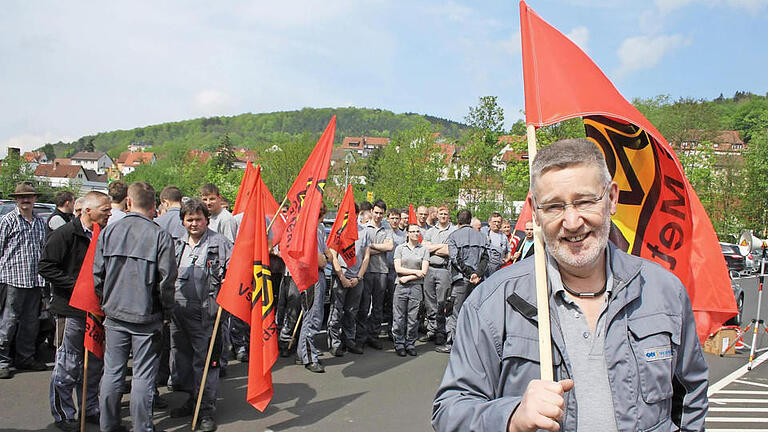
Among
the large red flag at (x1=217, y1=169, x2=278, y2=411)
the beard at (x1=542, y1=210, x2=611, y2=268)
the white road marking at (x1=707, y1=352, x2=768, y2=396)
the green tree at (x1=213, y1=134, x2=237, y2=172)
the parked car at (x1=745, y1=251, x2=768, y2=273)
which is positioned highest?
the green tree at (x1=213, y1=134, x2=237, y2=172)

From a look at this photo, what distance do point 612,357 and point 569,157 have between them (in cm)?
67

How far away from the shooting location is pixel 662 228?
3115 millimetres

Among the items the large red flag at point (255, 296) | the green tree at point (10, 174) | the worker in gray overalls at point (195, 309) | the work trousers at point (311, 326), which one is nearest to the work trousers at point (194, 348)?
the worker in gray overalls at point (195, 309)

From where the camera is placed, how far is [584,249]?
1.91 meters

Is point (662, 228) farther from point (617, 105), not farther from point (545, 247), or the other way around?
point (545, 247)

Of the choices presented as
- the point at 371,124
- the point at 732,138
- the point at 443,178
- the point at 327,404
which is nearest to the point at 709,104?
the point at 443,178

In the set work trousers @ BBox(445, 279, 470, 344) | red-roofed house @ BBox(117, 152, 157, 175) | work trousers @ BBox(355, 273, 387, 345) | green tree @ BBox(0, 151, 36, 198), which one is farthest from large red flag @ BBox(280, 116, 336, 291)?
red-roofed house @ BBox(117, 152, 157, 175)

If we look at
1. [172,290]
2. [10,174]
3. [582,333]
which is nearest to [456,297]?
[172,290]

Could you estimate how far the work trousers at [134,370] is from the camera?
4.66 meters

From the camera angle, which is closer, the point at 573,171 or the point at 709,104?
the point at 573,171

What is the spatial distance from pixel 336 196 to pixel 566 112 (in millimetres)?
53384

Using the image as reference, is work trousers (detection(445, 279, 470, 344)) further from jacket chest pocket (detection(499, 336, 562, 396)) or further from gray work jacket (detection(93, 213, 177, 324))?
jacket chest pocket (detection(499, 336, 562, 396))

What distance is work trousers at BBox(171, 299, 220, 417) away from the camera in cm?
554

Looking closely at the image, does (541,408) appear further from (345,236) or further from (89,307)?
(345,236)
